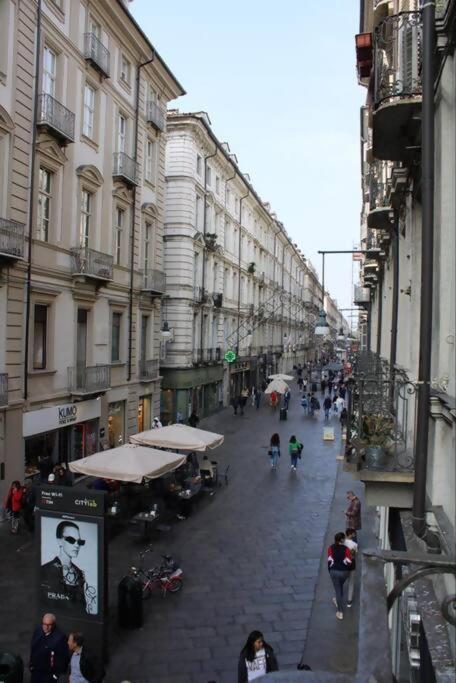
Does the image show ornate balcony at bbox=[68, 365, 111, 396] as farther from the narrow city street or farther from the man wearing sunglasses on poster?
the man wearing sunglasses on poster

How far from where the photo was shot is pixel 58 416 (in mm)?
18688

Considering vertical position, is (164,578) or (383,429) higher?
(383,429)

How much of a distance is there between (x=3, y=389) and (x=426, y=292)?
46.1 ft

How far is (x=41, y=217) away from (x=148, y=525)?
10.6m

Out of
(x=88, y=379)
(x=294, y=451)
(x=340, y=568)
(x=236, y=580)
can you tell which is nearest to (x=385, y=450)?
(x=340, y=568)

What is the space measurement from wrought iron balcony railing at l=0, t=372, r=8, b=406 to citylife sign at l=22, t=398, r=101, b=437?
1227mm

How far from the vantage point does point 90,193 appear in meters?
21.5

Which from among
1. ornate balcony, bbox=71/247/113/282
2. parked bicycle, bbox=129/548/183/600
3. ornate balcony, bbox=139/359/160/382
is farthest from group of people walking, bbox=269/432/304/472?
parked bicycle, bbox=129/548/183/600

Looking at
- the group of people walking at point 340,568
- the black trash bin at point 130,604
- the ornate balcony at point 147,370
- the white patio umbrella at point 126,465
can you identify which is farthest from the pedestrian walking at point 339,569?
the ornate balcony at point 147,370

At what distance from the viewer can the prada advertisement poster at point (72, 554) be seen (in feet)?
28.5

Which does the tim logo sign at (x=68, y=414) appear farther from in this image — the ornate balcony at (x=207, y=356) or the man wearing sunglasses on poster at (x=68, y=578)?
the ornate balcony at (x=207, y=356)

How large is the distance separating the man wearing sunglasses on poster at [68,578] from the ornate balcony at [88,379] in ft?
37.2

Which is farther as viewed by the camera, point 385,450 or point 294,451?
point 294,451

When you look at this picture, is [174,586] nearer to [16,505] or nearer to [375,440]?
[16,505]
